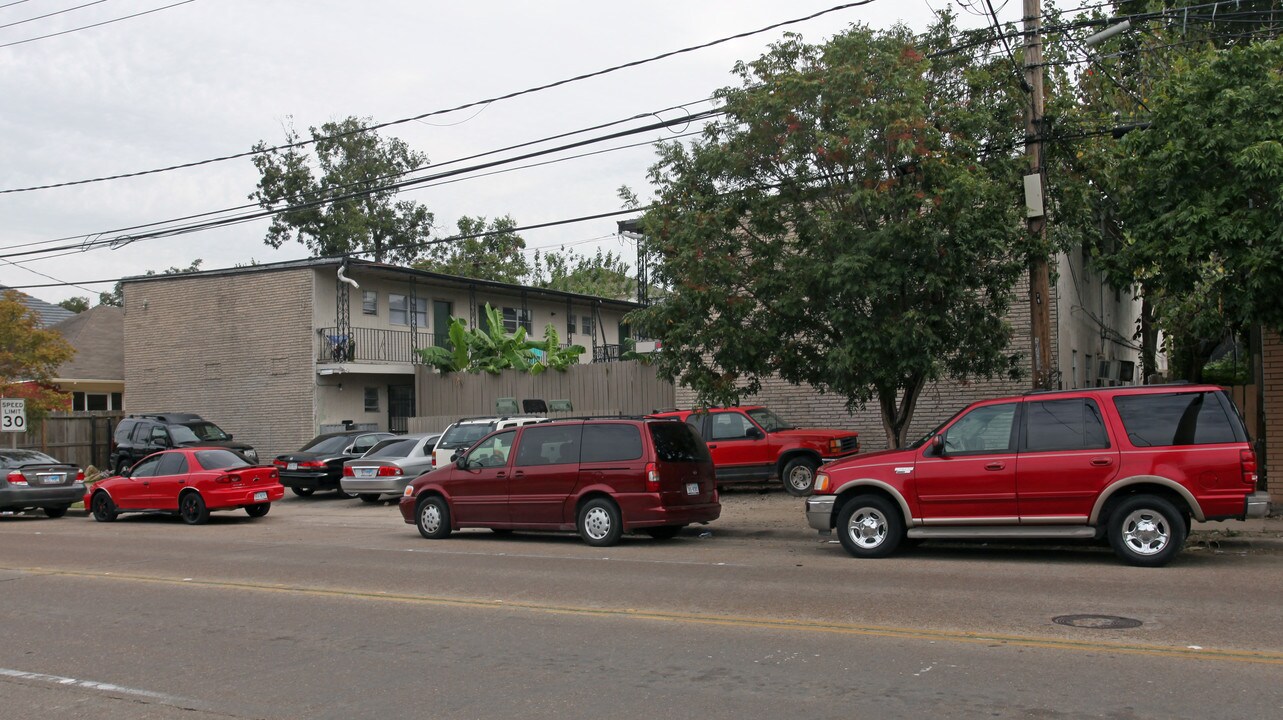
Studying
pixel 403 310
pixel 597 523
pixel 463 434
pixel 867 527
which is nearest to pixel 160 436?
pixel 403 310

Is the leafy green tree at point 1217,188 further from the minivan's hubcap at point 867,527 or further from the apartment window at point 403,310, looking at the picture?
the apartment window at point 403,310

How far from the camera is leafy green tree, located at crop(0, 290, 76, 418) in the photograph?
27.1 metres

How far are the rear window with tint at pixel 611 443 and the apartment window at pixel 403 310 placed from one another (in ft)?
63.9

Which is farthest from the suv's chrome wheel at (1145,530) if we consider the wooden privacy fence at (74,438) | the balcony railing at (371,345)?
the wooden privacy fence at (74,438)

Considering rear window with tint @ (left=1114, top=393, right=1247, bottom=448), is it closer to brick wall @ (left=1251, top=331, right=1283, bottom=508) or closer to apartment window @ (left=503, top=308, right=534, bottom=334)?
brick wall @ (left=1251, top=331, right=1283, bottom=508)

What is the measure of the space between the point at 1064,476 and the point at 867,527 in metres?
2.27

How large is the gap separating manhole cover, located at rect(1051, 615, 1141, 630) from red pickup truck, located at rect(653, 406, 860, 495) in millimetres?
11129

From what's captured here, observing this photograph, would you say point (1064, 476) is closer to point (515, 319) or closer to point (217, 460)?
point (217, 460)

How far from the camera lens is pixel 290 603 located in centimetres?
1038

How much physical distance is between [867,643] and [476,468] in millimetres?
8705

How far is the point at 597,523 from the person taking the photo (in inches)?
565

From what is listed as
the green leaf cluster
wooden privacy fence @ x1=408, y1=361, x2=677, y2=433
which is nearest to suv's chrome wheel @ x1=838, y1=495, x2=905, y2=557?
wooden privacy fence @ x1=408, y1=361, x2=677, y2=433

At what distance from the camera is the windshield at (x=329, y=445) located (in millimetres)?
24547

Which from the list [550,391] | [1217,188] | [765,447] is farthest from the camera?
[550,391]
